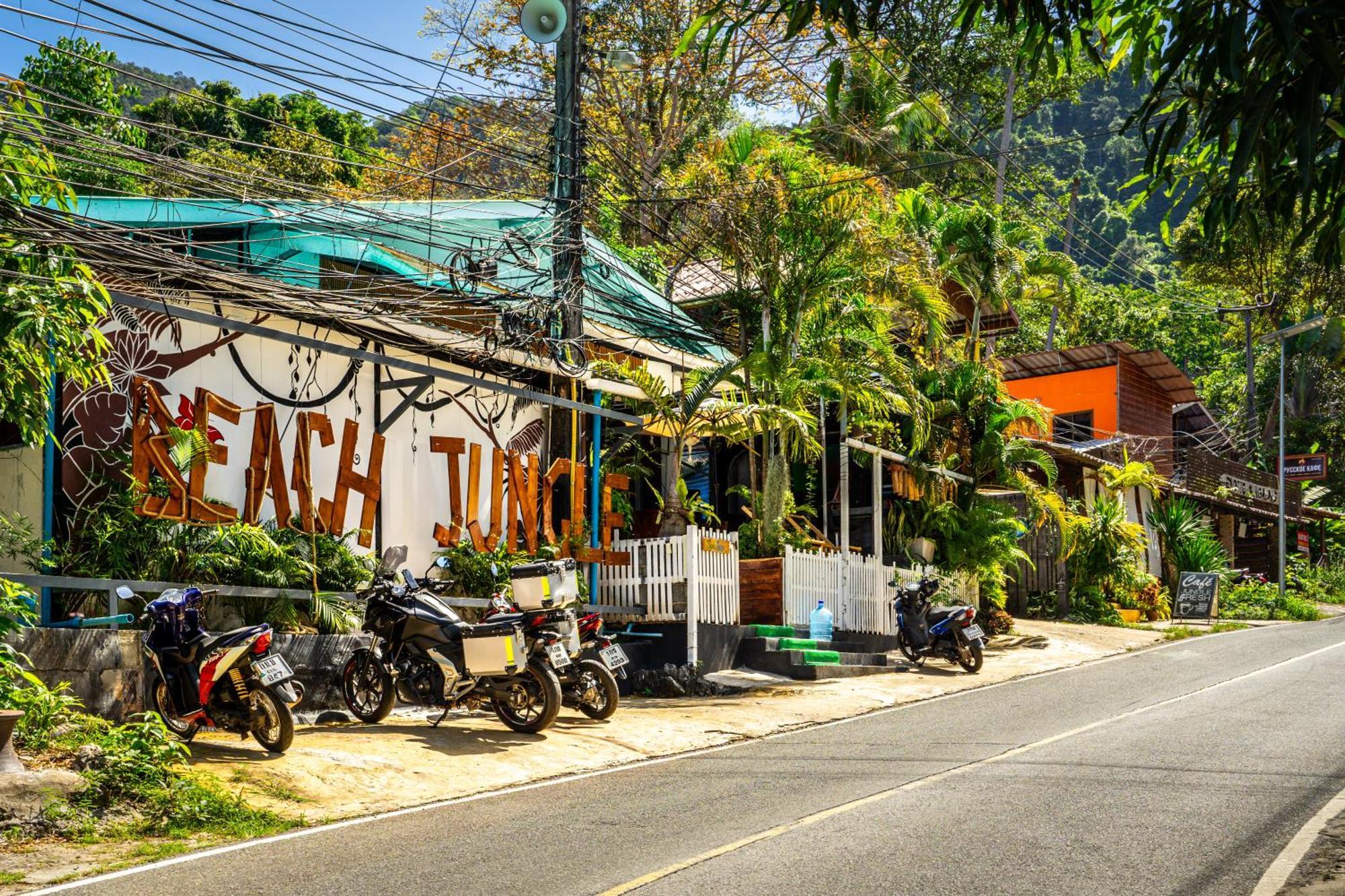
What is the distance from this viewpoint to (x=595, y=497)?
16.6 metres

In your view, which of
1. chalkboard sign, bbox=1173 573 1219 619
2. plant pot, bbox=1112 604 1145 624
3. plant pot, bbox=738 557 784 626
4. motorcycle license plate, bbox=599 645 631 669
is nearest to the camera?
motorcycle license plate, bbox=599 645 631 669

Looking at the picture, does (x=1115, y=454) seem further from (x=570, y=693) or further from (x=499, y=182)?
(x=570, y=693)

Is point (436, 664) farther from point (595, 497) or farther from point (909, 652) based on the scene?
point (909, 652)

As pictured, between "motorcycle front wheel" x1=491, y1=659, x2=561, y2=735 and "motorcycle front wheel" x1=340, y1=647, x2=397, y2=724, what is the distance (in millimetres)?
994

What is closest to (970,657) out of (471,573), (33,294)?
(471,573)

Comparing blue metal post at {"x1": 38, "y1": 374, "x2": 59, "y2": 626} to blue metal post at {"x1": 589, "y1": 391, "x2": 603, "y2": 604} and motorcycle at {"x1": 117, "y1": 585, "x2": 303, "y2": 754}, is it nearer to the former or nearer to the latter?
motorcycle at {"x1": 117, "y1": 585, "x2": 303, "y2": 754}

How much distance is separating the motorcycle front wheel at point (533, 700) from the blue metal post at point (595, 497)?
4.83 meters

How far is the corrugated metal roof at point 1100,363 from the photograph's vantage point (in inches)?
1457

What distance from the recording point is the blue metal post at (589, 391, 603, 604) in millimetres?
16547

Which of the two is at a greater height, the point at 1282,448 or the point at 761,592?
the point at 1282,448

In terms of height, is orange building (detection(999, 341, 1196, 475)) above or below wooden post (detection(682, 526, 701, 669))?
above

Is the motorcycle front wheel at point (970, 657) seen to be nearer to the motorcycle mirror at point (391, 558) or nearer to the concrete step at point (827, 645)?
the concrete step at point (827, 645)

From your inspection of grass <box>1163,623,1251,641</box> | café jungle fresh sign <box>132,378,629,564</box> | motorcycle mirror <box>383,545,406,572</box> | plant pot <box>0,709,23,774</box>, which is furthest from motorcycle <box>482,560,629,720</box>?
grass <box>1163,623,1251,641</box>

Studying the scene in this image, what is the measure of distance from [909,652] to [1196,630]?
9.63 meters
